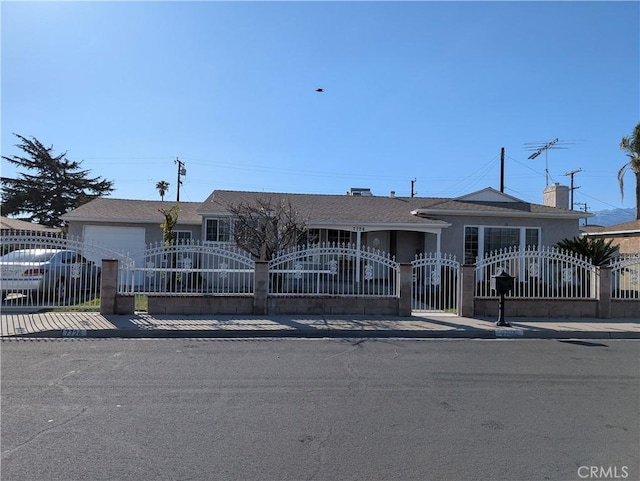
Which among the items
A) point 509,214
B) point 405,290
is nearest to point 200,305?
point 405,290

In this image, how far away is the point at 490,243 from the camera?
751 inches

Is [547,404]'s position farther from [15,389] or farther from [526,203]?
[526,203]

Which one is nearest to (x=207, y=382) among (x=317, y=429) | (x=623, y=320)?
(x=317, y=429)

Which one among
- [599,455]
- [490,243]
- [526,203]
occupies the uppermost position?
[526,203]

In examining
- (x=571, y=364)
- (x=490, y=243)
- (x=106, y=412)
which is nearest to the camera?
(x=106, y=412)

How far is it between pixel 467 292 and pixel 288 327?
4.75 m

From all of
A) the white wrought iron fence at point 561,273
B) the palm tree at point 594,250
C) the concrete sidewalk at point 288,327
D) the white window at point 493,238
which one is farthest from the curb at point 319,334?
the white window at point 493,238

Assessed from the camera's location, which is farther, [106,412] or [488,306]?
[488,306]

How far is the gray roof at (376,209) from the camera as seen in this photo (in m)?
17.9

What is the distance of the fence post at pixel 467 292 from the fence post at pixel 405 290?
139 centimetres

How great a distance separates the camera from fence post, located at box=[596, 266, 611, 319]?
11.4 metres

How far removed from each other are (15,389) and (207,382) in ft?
7.13

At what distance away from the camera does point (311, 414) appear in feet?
15.2

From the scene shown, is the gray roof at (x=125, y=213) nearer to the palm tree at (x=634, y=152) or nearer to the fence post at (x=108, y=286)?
the fence post at (x=108, y=286)
